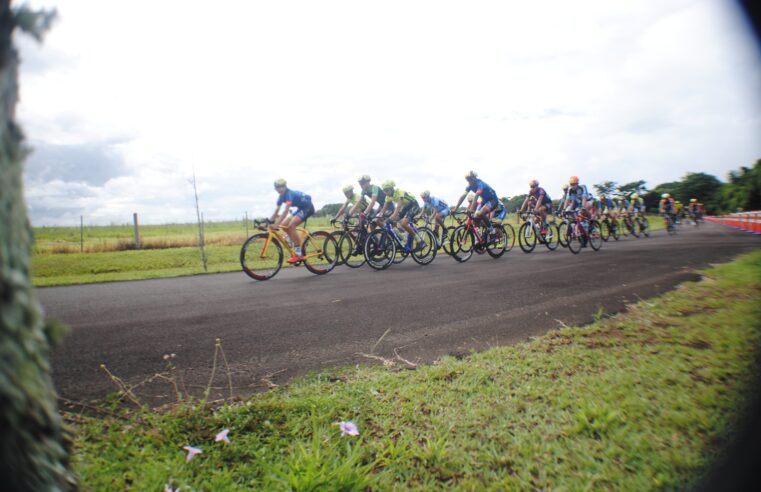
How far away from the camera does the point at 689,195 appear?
23.7m

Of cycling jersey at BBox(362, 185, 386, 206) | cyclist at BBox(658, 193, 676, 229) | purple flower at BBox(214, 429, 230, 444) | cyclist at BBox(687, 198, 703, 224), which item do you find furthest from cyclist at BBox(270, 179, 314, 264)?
cyclist at BBox(687, 198, 703, 224)

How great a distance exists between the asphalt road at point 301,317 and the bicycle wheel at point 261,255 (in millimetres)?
393

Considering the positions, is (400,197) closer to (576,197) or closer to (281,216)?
(281,216)

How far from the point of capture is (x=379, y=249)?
34.5 feet

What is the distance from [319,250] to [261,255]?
1494mm

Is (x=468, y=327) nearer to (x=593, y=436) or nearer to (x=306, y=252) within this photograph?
(x=593, y=436)

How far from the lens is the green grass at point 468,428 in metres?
1.69

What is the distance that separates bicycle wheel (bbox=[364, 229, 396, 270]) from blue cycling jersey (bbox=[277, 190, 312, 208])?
6.42 ft

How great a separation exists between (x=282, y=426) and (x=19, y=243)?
1.82m

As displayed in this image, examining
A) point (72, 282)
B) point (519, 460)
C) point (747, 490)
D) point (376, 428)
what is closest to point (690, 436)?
point (519, 460)

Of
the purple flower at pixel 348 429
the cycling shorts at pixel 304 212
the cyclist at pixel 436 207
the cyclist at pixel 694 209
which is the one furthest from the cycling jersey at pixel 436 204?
the cyclist at pixel 694 209

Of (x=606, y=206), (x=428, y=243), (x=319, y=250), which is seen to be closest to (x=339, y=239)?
(x=319, y=250)

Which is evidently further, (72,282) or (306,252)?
(306,252)

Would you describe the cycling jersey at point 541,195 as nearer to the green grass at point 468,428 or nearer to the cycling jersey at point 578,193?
the cycling jersey at point 578,193
